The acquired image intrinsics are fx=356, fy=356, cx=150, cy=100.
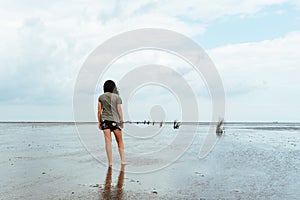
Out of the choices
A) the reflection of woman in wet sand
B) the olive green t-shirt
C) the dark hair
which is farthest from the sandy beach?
the dark hair

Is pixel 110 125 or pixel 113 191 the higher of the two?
pixel 110 125

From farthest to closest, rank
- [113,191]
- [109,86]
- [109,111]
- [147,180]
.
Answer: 1. [109,86]
2. [109,111]
3. [147,180]
4. [113,191]

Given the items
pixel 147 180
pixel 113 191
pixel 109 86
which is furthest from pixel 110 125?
pixel 113 191

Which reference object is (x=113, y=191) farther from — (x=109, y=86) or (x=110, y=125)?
(x=109, y=86)

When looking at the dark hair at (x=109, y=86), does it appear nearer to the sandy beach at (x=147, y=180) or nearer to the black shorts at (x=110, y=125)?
the black shorts at (x=110, y=125)

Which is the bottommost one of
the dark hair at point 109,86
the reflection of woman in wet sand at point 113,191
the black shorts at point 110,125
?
the reflection of woman in wet sand at point 113,191

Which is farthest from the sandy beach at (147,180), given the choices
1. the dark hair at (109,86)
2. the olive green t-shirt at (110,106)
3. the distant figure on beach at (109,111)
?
the dark hair at (109,86)

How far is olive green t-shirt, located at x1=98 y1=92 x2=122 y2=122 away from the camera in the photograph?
9.50m

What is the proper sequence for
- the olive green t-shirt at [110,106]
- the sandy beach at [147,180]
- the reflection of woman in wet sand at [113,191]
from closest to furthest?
Result: the reflection of woman in wet sand at [113,191] < the sandy beach at [147,180] < the olive green t-shirt at [110,106]

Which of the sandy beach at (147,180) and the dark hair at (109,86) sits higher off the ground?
the dark hair at (109,86)

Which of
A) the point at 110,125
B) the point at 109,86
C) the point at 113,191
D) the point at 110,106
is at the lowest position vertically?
the point at 113,191

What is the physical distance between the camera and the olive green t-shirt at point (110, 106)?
9500 mm

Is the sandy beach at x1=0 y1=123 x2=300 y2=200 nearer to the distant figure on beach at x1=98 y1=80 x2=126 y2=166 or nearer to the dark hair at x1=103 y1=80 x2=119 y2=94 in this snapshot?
the distant figure on beach at x1=98 y1=80 x2=126 y2=166

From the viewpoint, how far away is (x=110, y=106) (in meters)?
9.53
